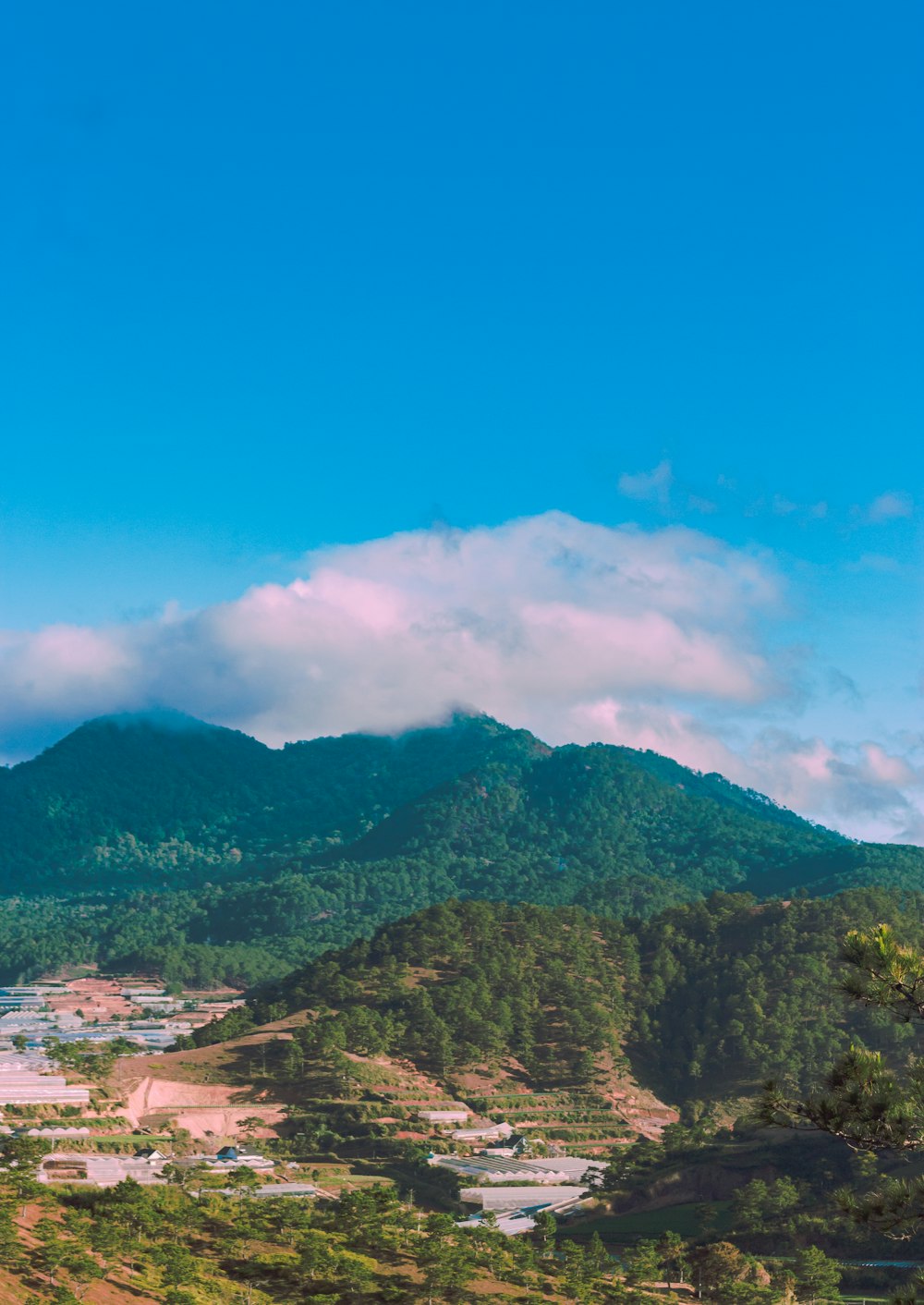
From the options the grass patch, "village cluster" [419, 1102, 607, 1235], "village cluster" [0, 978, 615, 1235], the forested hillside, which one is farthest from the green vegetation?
the grass patch

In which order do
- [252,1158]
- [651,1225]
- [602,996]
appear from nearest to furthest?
[651,1225]
[252,1158]
[602,996]

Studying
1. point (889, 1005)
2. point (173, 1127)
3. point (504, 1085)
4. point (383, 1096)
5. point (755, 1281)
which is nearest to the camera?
point (889, 1005)

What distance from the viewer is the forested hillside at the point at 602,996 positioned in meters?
106

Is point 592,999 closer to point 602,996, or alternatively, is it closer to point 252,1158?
point 602,996

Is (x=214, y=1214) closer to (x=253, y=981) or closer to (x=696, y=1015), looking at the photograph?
(x=696, y=1015)

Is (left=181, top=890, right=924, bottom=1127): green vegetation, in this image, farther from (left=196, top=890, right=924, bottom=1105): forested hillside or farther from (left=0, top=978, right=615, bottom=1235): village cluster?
(left=0, top=978, right=615, bottom=1235): village cluster

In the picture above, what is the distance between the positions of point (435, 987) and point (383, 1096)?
19121 mm

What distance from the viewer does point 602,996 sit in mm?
120625

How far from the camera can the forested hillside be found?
4190 inches

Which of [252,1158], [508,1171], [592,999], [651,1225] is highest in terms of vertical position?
[592,999]

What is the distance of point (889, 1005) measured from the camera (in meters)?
19.8

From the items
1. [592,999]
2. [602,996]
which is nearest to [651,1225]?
[592,999]

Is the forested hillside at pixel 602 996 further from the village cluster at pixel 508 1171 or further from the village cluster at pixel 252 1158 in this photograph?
the village cluster at pixel 252 1158

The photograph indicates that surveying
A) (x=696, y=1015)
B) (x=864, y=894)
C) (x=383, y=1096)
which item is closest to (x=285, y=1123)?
(x=383, y=1096)
